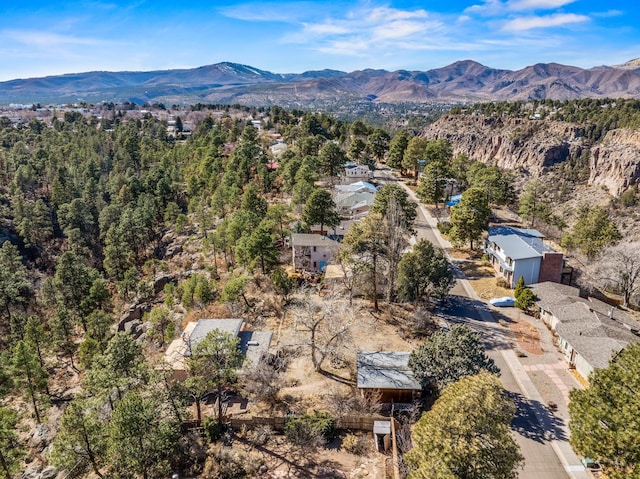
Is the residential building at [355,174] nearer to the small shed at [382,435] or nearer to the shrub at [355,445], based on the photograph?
the small shed at [382,435]

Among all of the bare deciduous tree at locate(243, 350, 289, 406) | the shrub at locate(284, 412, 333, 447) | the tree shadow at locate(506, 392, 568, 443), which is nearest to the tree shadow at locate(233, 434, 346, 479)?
the shrub at locate(284, 412, 333, 447)

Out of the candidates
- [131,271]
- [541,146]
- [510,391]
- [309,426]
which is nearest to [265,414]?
[309,426]

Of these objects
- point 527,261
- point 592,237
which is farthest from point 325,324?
point 592,237

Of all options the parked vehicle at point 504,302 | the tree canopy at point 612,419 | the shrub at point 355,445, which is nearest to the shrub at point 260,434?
the shrub at point 355,445

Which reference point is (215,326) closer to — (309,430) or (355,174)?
(309,430)

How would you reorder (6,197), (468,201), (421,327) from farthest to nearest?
(6,197), (468,201), (421,327)

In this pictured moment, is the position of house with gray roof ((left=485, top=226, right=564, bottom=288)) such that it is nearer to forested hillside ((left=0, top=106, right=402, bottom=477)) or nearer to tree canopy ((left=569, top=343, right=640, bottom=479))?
forested hillside ((left=0, top=106, right=402, bottom=477))

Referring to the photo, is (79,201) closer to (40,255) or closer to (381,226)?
(40,255)
